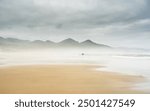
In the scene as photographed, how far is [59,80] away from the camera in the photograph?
2502mm

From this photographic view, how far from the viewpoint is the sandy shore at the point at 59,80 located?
248 cm

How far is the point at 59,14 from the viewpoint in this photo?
254 cm

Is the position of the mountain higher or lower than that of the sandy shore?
higher

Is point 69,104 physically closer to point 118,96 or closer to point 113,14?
point 118,96

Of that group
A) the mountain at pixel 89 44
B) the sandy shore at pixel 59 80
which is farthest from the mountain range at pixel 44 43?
the sandy shore at pixel 59 80

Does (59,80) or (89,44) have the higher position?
(89,44)

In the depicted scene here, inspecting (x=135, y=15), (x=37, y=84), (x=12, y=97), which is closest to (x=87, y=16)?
(x=135, y=15)

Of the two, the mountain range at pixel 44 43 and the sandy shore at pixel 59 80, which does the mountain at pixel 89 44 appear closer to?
the mountain range at pixel 44 43

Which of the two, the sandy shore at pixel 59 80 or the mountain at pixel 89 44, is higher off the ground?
the mountain at pixel 89 44

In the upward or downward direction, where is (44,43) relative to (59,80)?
upward

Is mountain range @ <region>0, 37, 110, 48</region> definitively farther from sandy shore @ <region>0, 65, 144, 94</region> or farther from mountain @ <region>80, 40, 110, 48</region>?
sandy shore @ <region>0, 65, 144, 94</region>

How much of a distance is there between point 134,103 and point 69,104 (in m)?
0.58

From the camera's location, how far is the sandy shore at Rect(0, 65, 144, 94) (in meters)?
A: 2.48

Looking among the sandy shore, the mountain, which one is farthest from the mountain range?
the sandy shore
